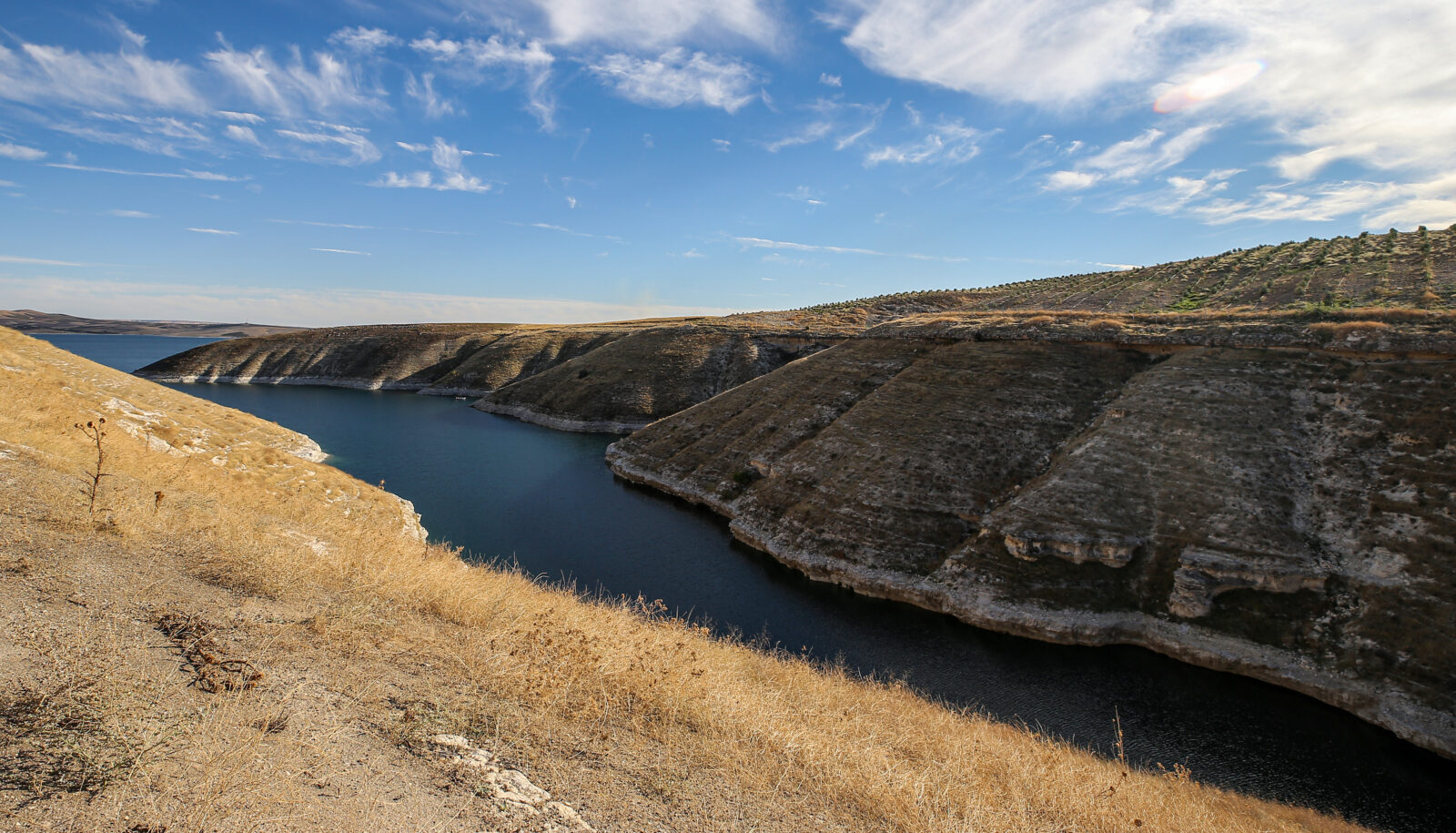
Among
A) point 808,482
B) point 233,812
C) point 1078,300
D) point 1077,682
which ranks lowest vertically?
point 1077,682

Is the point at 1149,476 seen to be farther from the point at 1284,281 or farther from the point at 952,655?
the point at 1284,281

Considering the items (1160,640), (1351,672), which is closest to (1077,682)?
(1160,640)

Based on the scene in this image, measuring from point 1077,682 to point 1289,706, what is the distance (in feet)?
19.7

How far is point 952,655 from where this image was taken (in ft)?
72.9

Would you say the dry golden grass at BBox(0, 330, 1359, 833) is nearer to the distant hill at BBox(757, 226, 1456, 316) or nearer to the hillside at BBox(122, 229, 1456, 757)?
the hillside at BBox(122, 229, 1456, 757)

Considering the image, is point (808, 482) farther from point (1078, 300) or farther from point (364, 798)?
point (1078, 300)

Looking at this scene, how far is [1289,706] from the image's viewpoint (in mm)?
19203

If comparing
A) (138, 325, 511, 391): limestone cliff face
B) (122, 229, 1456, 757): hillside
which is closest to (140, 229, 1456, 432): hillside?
(138, 325, 511, 391): limestone cliff face

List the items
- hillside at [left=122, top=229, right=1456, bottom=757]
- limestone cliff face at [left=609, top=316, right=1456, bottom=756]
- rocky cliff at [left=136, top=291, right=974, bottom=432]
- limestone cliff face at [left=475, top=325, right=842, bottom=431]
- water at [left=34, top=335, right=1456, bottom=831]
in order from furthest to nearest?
rocky cliff at [left=136, top=291, right=974, bottom=432]
limestone cliff face at [left=475, top=325, right=842, bottom=431]
hillside at [left=122, top=229, right=1456, bottom=757]
limestone cliff face at [left=609, top=316, right=1456, bottom=756]
water at [left=34, top=335, right=1456, bottom=831]

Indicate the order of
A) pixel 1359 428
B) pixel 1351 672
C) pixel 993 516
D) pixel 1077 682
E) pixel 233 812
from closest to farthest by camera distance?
pixel 233 812 → pixel 1351 672 → pixel 1077 682 → pixel 1359 428 → pixel 993 516

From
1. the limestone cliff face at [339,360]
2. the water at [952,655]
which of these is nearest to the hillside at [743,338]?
the limestone cliff face at [339,360]

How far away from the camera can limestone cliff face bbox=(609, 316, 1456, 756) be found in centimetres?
2020

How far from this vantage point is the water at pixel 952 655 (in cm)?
1666

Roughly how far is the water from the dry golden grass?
9.00 ft
